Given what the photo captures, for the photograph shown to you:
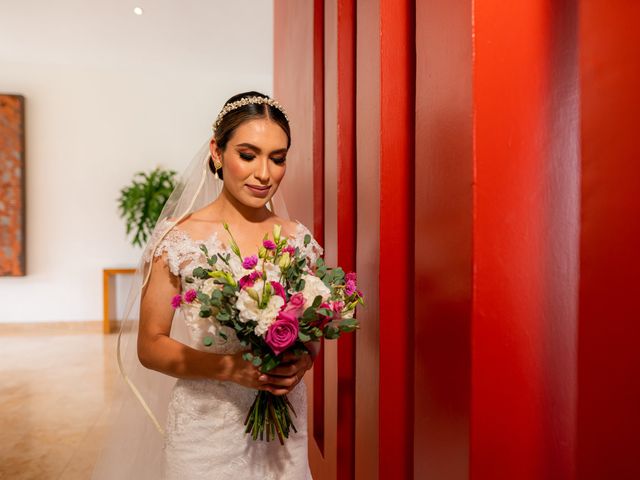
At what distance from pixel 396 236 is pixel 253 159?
463 mm

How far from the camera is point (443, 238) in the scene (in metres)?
1.01

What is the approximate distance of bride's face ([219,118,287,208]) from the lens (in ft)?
3.87

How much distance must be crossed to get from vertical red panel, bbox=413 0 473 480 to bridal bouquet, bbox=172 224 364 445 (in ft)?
0.68

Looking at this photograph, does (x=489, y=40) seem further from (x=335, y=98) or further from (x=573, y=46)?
(x=335, y=98)

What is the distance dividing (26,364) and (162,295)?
14.7 ft

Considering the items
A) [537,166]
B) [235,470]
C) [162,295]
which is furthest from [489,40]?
[235,470]

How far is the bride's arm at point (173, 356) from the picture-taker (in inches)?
42.6

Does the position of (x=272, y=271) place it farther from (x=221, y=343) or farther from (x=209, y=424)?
(x=209, y=424)

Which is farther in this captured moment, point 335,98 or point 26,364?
point 26,364

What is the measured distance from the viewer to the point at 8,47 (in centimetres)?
523

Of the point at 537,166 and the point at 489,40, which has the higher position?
Answer: the point at 489,40

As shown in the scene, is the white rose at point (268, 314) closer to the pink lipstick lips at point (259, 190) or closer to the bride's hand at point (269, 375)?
the bride's hand at point (269, 375)

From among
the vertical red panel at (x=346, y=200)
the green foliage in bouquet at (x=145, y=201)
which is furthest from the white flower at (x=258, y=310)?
the green foliage in bouquet at (x=145, y=201)

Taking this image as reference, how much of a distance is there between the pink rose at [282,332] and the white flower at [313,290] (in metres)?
0.06
